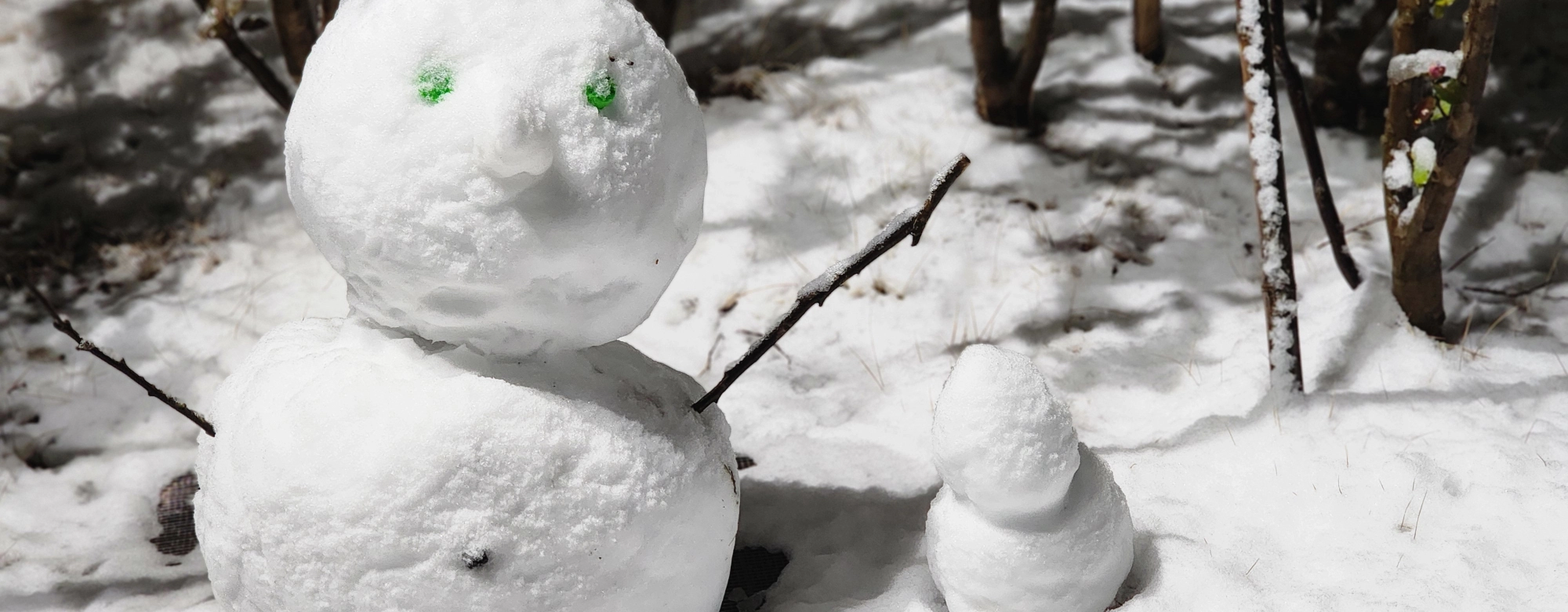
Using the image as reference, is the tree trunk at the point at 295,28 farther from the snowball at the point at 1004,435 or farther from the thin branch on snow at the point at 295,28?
the snowball at the point at 1004,435

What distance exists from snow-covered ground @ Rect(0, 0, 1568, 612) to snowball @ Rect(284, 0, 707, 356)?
2.66 feet

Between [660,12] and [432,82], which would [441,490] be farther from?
[660,12]

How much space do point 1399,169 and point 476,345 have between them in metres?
1.86

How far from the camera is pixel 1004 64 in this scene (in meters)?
3.22

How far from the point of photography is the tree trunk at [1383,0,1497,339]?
2.05 m

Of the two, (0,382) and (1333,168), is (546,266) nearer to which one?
(0,382)

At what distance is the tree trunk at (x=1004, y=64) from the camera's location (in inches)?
122

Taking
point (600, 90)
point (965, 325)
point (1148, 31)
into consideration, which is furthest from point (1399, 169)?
point (600, 90)

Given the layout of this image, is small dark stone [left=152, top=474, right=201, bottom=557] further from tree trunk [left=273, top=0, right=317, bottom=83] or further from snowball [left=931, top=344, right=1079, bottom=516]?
snowball [left=931, top=344, right=1079, bottom=516]

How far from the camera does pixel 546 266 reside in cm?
135

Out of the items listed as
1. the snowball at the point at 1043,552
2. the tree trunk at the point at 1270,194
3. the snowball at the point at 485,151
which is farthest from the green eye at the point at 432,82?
the tree trunk at the point at 1270,194

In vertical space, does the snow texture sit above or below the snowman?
below

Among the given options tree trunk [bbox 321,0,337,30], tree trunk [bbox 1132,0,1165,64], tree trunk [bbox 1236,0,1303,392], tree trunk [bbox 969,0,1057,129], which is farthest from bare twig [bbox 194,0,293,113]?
tree trunk [bbox 1132,0,1165,64]

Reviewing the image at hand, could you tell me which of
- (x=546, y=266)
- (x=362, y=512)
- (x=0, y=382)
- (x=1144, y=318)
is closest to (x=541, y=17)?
(x=546, y=266)
